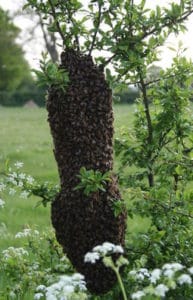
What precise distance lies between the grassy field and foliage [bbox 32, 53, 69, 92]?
79cm

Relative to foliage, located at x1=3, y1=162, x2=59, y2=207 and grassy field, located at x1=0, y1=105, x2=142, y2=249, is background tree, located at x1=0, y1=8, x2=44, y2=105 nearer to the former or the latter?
grassy field, located at x1=0, y1=105, x2=142, y2=249

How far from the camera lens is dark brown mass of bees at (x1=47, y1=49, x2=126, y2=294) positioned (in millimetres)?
4184

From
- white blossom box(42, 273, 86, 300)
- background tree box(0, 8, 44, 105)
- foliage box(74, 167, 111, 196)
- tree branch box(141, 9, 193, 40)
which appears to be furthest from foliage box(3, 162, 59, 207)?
background tree box(0, 8, 44, 105)

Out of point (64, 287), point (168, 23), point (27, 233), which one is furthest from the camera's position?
point (27, 233)

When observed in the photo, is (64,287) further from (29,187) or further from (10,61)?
(10,61)

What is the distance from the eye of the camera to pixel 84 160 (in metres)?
4.19

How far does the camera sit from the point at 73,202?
419 centimetres

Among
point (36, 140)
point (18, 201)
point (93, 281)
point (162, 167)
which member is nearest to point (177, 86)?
point (162, 167)

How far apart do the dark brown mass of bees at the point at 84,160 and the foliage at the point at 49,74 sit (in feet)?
0.37

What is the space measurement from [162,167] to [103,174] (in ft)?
2.17

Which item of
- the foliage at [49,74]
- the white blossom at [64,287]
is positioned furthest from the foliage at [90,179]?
the white blossom at [64,287]

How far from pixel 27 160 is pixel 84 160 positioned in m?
11.5

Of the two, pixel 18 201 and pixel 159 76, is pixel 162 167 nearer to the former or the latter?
pixel 159 76

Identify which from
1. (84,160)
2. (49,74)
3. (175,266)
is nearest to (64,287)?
(175,266)
